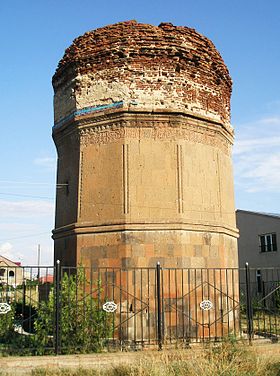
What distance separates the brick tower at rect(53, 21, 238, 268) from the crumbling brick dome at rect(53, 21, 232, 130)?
0.08 ft

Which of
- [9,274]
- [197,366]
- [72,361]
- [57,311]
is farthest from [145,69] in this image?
[9,274]

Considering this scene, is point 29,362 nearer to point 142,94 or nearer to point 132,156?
point 132,156

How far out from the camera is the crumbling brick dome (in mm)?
11016

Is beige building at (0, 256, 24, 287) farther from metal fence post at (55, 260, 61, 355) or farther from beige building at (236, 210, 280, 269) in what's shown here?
beige building at (236, 210, 280, 269)

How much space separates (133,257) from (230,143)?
4.79m

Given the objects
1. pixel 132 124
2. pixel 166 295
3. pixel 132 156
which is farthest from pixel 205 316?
pixel 132 124

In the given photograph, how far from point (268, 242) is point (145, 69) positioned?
18.2 meters

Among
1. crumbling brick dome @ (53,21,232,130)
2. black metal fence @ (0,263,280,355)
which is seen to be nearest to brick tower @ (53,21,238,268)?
crumbling brick dome @ (53,21,232,130)

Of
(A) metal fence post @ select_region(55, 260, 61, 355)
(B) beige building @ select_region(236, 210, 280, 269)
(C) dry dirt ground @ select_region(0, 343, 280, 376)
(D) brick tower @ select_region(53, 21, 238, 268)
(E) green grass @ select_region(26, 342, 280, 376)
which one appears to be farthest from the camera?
(B) beige building @ select_region(236, 210, 280, 269)

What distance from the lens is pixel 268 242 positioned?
26.5 metres

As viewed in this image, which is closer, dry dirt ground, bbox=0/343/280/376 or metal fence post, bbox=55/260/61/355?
dry dirt ground, bbox=0/343/280/376

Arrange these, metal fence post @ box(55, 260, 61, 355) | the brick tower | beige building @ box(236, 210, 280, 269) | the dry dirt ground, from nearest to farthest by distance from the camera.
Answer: the dry dirt ground, metal fence post @ box(55, 260, 61, 355), the brick tower, beige building @ box(236, 210, 280, 269)

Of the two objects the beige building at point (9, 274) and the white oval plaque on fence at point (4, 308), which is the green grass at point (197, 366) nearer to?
the white oval plaque on fence at point (4, 308)

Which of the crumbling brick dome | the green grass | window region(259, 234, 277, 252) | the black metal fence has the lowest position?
the green grass
